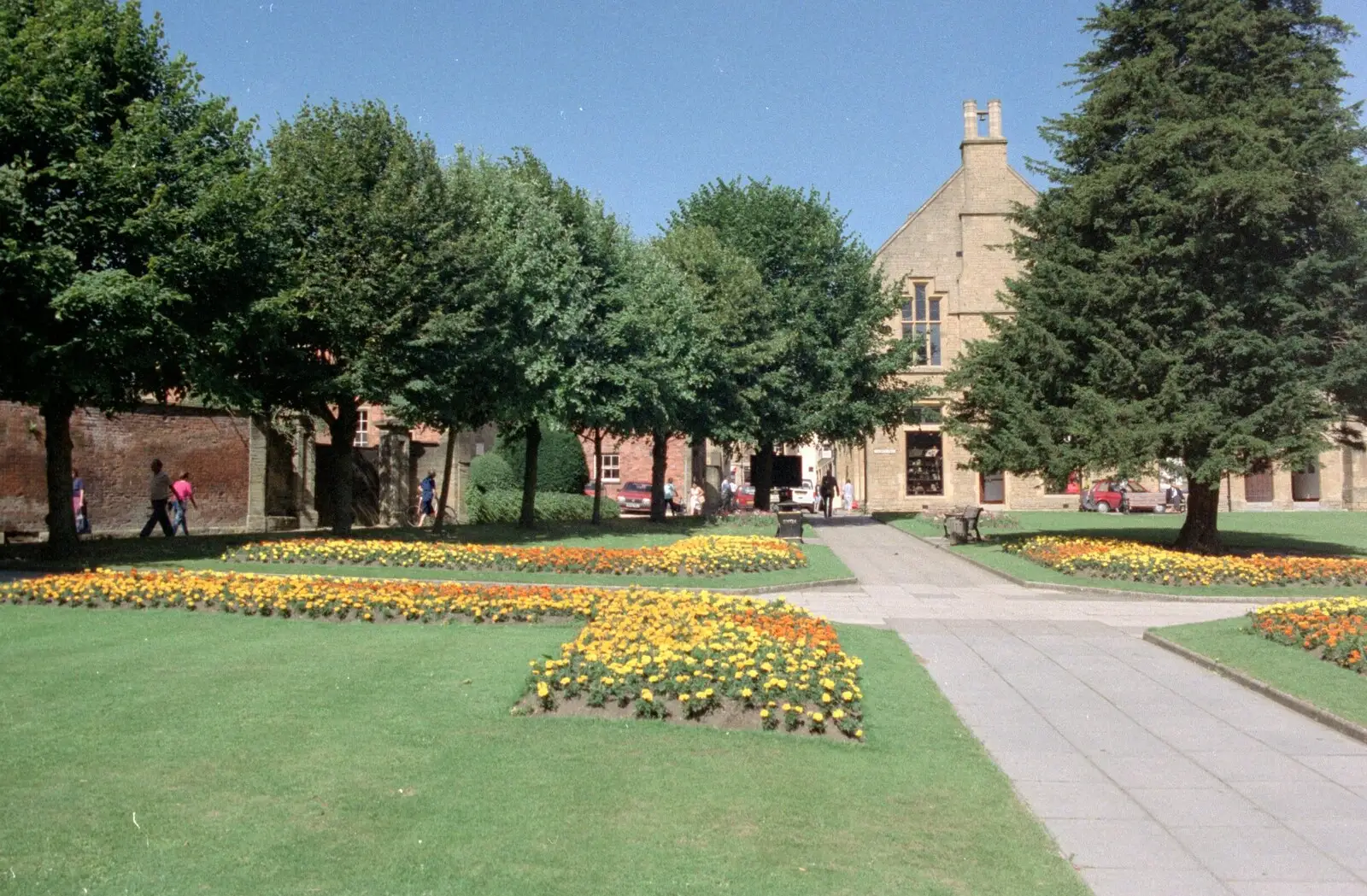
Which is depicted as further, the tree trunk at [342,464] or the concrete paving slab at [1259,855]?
the tree trunk at [342,464]

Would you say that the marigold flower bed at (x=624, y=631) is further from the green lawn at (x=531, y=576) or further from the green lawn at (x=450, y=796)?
the green lawn at (x=531, y=576)

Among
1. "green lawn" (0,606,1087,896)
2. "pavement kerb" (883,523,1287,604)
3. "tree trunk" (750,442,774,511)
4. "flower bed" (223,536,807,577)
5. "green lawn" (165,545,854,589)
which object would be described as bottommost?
"pavement kerb" (883,523,1287,604)

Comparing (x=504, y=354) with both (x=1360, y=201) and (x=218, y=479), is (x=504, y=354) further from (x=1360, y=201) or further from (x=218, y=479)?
(x=1360, y=201)

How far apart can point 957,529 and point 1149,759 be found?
70.2 feet

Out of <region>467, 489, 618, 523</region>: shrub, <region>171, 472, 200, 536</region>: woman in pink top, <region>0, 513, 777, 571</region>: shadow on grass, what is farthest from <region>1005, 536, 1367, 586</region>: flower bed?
<region>467, 489, 618, 523</region>: shrub

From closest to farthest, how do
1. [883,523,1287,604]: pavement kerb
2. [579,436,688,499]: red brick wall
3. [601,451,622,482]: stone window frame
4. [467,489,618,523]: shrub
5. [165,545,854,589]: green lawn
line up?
[883,523,1287,604]: pavement kerb → [165,545,854,589]: green lawn → [467,489,618,523]: shrub → [579,436,688,499]: red brick wall → [601,451,622,482]: stone window frame

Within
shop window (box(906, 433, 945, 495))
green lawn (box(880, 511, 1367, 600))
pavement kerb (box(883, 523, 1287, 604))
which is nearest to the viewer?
pavement kerb (box(883, 523, 1287, 604))

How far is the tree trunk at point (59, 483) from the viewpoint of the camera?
18.3 m

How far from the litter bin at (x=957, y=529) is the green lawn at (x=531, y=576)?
10.2 metres

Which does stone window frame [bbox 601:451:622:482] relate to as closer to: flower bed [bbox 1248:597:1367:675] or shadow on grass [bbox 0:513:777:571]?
shadow on grass [bbox 0:513:777:571]

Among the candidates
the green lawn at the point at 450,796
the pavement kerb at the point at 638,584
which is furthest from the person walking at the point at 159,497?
the green lawn at the point at 450,796

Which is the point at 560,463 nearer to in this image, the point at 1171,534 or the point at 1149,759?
the point at 1171,534

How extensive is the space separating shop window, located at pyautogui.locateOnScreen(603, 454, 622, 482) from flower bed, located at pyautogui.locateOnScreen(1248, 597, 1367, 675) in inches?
1742

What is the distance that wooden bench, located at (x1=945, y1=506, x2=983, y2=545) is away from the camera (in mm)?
28078
